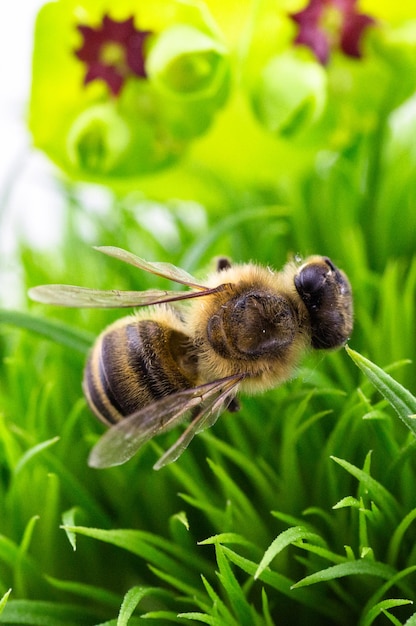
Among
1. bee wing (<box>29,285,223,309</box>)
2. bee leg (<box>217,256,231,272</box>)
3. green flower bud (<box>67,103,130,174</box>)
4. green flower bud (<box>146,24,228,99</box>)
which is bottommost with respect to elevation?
bee wing (<box>29,285,223,309</box>)

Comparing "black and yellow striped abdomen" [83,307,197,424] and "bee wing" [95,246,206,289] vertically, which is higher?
"bee wing" [95,246,206,289]

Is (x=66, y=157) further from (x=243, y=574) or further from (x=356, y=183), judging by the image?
(x=243, y=574)

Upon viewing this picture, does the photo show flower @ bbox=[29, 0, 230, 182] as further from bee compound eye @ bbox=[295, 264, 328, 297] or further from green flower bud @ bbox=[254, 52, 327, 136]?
bee compound eye @ bbox=[295, 264, 328, 297]

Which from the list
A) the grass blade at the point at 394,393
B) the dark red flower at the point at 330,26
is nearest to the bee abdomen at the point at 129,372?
the grass blade at the point at 394,393

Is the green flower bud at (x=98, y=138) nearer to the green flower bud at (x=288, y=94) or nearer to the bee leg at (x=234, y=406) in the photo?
the green flower bud at (x=288, y=94)

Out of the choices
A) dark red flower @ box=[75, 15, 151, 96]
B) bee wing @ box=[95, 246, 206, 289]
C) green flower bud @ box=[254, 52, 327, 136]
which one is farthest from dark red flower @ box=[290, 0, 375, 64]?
bee wing @ box=[95, 246, 206, 289]

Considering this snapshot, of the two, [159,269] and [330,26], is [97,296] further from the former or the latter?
[330,26]

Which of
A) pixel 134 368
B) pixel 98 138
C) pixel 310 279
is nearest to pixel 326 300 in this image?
pixel 310 279
